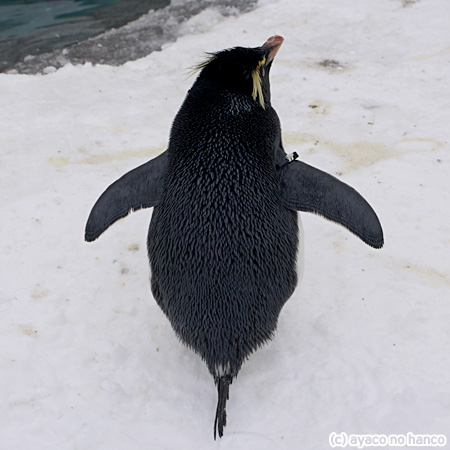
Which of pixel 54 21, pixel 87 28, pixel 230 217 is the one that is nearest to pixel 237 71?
pixel 230 217

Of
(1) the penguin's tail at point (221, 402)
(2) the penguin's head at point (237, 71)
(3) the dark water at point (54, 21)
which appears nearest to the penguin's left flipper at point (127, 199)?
(2) the penguin's head at point (237, 71)

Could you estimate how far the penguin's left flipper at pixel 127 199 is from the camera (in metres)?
1.85

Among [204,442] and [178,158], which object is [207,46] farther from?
[204,442]

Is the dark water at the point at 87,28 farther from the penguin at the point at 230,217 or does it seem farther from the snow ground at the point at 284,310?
the penguin at the point at 230,217

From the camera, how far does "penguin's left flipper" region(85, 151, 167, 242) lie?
1847mm

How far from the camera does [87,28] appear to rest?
4695mm

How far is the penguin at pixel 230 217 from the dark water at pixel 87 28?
245 centimetres

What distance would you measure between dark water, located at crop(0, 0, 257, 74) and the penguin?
245 centimetres

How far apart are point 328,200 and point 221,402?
69cm

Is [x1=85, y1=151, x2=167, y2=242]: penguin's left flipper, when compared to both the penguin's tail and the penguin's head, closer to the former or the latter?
the penguin's head

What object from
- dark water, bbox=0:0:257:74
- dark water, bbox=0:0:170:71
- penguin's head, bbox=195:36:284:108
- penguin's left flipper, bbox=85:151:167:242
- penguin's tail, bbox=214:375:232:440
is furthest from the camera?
dark water, bbox=0:0:170:71

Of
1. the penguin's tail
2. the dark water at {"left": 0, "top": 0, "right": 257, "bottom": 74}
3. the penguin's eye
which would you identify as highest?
the penguin's eye

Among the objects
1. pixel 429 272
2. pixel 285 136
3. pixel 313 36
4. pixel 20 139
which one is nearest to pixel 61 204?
pixel 20 139

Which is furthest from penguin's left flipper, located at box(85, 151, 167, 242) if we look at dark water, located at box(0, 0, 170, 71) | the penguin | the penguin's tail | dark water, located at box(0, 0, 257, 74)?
dark water, located at box(0, 0, 170, 71)
